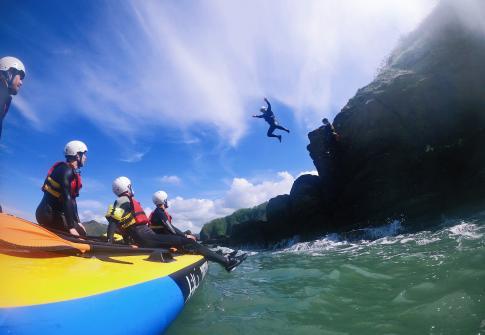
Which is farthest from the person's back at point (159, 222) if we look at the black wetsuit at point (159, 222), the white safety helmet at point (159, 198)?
the white safety helmet at point (159, 198)

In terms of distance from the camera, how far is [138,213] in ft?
21.9

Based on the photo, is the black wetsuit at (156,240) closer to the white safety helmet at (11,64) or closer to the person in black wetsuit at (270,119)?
the white safety helmet at (11,64)

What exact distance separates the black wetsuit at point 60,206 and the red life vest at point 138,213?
4.16 ft

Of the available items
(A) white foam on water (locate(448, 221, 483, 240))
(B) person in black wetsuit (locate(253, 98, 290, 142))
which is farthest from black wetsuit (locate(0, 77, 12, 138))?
(B) person in black wetsuit (locate(253, 98, 290, 142))

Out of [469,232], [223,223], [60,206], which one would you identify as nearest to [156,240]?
[60,206]

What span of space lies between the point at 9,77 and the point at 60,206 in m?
2.41

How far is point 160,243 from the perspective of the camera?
702 centimetres

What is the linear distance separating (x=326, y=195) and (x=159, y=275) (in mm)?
26240

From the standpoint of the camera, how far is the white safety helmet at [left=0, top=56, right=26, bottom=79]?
377cm

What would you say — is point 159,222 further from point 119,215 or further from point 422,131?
point 422,131

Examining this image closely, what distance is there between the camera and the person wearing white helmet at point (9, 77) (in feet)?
11.9

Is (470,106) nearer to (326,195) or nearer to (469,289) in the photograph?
(326,195)

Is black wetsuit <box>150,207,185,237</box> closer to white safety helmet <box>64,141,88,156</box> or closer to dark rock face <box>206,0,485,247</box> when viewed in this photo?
A: white safety helmet <box>64,141,88,156</box>

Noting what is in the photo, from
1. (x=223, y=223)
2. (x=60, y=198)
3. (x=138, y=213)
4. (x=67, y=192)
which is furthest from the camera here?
(x=223, y=223)
